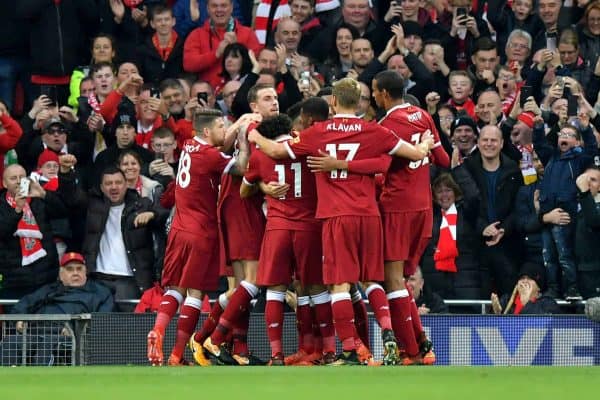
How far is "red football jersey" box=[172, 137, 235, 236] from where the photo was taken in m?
15.6

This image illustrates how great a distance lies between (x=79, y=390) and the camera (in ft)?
36.8

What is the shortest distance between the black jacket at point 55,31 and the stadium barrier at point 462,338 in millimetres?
5314

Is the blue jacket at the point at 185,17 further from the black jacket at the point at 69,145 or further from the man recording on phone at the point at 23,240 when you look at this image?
the man recording on phone at the point at 23,240

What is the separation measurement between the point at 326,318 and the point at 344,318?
65 centimetres

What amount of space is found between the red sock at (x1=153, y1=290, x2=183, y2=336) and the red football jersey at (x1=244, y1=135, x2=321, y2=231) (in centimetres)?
161

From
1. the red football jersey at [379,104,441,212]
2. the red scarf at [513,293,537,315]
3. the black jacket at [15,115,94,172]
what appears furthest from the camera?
the black jacket at [15,115,94,172]

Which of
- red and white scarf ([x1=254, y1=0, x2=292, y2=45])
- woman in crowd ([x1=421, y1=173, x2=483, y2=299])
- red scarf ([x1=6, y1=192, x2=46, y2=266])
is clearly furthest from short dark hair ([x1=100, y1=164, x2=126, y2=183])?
red and white scarf ([x1=254, y1=0, x2=292, y2=45])

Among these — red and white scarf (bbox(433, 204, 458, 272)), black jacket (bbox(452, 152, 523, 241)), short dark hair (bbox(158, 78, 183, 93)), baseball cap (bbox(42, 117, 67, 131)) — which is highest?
short dark hair (bbox(158, 78, 183, 93))

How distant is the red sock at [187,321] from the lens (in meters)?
15.8

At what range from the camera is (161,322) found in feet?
52.0

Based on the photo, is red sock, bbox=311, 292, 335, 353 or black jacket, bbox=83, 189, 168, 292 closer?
red sock, bbox=311, 292, 335, 353

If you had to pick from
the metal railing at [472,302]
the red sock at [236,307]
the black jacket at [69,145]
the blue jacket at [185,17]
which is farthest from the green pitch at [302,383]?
the blue jacket at [185,17]

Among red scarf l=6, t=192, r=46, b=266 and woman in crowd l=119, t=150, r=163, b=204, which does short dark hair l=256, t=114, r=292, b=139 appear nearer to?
woman in crowd l=119, t=150, r=163, b=204

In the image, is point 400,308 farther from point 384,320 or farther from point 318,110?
point 318,110
